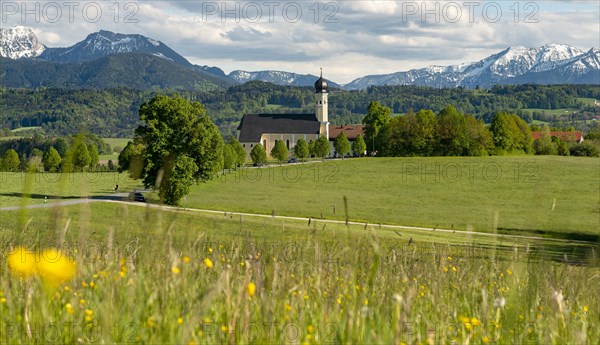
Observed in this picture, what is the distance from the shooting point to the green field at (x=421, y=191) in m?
61.7

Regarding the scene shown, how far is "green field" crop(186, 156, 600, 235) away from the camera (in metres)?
61.7

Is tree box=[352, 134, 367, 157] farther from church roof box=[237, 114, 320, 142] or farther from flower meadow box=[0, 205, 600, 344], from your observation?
flower meadow box=[0, 205, 600, 344]

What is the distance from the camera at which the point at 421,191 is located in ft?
269

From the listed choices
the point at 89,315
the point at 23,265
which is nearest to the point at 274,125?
the point at 23,265

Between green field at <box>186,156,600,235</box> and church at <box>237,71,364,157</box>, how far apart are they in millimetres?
73641

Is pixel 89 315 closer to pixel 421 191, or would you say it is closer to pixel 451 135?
pixel 421 191

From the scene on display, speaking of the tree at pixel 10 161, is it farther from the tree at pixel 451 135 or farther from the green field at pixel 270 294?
the green field at pixel 270 294

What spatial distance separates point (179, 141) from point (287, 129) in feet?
426

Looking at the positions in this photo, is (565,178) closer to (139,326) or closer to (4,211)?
(4,211)

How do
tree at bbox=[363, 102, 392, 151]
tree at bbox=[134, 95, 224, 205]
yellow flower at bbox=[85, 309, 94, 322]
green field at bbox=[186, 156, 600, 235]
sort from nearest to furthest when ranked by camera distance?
yellow flower at bbox=[85, 309, 94, 322] < tree at bbox=[134, 95, 224, 205] < green field at bbox=[186, 156, 600, 235] < tree at bbox=[363, 102, 392, 151]

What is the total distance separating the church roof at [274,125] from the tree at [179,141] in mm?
120484

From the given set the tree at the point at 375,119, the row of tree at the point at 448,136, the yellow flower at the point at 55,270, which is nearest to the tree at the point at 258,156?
the row of tree at the point at 448,136

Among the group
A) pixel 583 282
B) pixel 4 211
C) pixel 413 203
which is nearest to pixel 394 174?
pixel 413 203

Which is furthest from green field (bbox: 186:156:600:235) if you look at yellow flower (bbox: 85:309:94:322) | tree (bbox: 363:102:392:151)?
yellow flower (bbox: 85:309:94:322)
